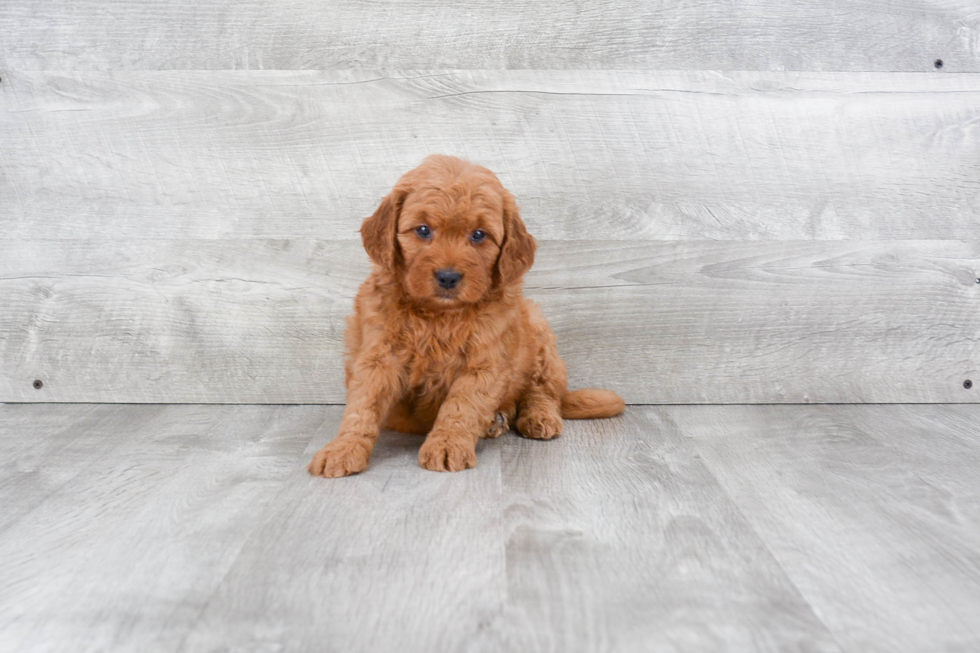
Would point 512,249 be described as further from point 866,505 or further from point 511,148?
point 866,505

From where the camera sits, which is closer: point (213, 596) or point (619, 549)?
point (213, 596)

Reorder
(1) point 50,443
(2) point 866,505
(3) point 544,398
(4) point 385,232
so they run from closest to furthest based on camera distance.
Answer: (2) point 866,505, (4) point 385,232, (1) point 50,443, (3) point 544,398

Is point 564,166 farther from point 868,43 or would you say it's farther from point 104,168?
point 104,168

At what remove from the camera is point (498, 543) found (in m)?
1.63

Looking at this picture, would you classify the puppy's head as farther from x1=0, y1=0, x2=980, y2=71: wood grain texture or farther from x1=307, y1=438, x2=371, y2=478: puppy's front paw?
x1=0, y1=0, x2=980, y2=71: wood grain texture

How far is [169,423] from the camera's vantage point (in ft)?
8.47

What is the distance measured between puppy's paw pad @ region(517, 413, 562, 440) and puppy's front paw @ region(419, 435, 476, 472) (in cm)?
34

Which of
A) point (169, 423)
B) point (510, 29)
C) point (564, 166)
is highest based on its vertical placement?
point (510, 29)

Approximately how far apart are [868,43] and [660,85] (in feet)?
2.49

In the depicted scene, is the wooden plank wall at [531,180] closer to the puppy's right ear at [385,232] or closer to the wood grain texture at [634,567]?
the puppy's right ear at [385,232]

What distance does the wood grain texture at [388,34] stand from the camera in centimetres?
267

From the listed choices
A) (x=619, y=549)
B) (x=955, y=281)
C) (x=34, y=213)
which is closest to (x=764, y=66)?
(x=955, y=281)

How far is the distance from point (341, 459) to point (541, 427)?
0.67m

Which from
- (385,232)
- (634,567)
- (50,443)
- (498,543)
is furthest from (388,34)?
(634,567)
